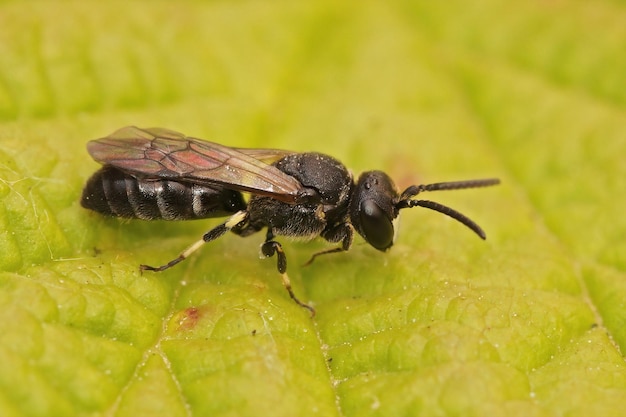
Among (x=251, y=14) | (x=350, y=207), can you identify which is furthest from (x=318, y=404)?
(x=251, y=14)

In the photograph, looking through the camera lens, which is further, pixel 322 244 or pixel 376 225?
pixel 322 244

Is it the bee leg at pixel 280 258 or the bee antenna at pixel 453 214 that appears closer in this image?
the bee leg at pixel 280 258

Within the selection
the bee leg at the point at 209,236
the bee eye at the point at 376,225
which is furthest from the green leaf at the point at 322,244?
the bee eye at the point at 376,225

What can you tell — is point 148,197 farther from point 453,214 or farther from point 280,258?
point 453,214

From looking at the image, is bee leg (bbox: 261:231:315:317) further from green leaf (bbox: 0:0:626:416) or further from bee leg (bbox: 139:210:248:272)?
bee leg (bbox: 139:210:248:272)

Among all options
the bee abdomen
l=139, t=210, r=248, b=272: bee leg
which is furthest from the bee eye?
the bee abdomen

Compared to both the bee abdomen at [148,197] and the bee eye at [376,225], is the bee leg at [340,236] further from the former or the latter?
the bee abdomen at [148,197]

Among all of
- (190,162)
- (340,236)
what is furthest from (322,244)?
(190,162)
